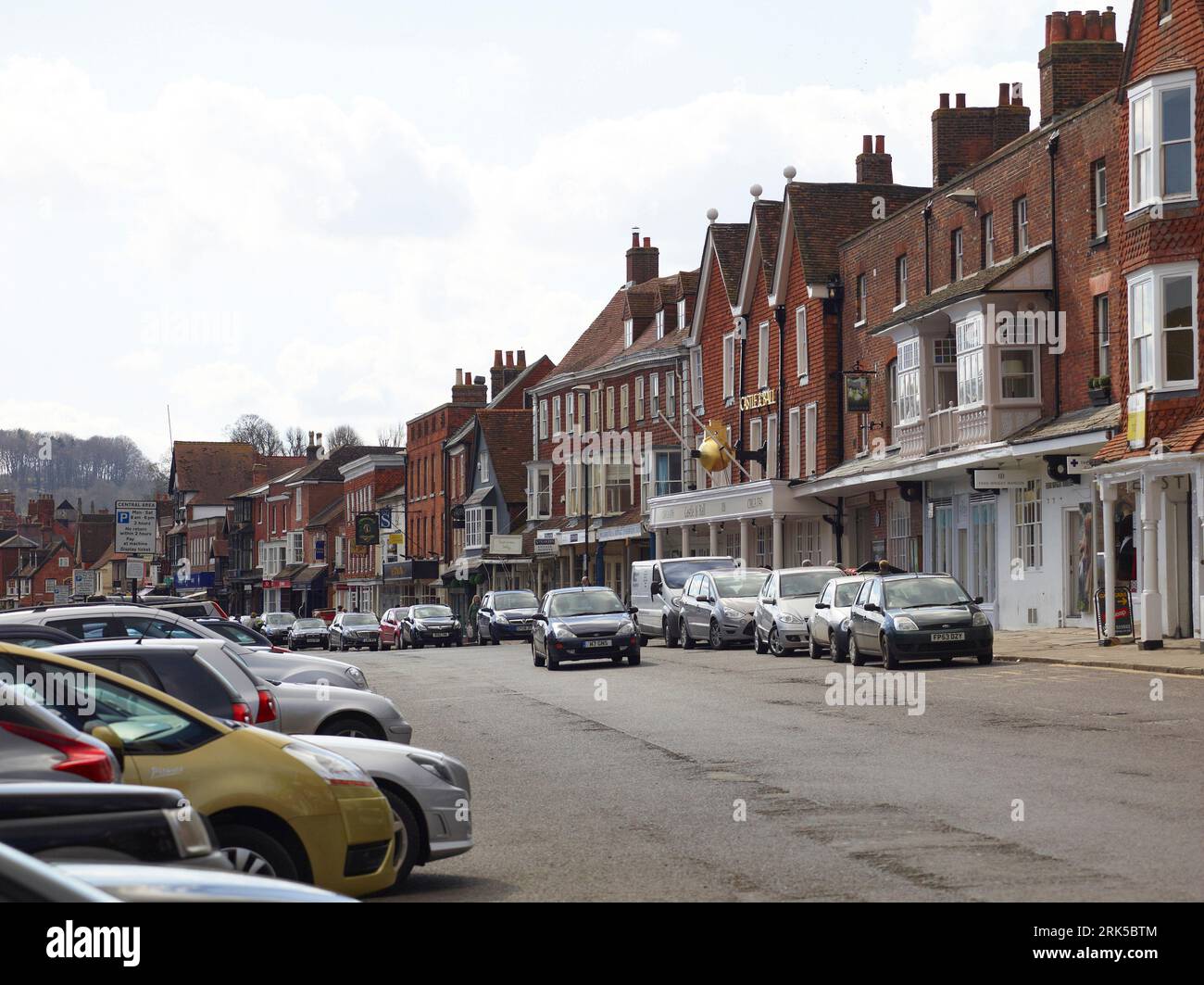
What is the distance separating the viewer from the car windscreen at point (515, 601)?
5441 centimetres

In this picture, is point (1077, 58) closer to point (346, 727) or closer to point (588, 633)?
point (588, 633)

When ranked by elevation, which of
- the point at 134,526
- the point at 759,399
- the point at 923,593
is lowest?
the point at 923,593

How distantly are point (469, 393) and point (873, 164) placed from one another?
140 ft

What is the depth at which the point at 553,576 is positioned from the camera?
7775cm

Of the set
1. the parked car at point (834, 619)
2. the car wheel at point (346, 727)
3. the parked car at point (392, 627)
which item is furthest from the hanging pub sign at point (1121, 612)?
the parked car at point (392, 627)

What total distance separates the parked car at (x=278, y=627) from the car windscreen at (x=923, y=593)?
142 feet

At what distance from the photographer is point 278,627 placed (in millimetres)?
68812

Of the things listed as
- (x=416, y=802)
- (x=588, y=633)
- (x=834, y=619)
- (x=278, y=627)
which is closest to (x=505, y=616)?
(x=278, y=627)

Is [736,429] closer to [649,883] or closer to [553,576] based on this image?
[553,576]

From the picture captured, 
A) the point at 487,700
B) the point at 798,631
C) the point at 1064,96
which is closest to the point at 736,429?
the point at 1064,96

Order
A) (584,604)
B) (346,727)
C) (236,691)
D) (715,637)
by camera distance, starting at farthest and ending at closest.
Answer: (715,637)
(584,604)
(346,727)
(236,691)

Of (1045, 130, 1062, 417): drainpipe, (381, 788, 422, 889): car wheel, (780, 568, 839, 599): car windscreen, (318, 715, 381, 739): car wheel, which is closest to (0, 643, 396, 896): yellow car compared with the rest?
(381, 788, 422, 889): car wheel
